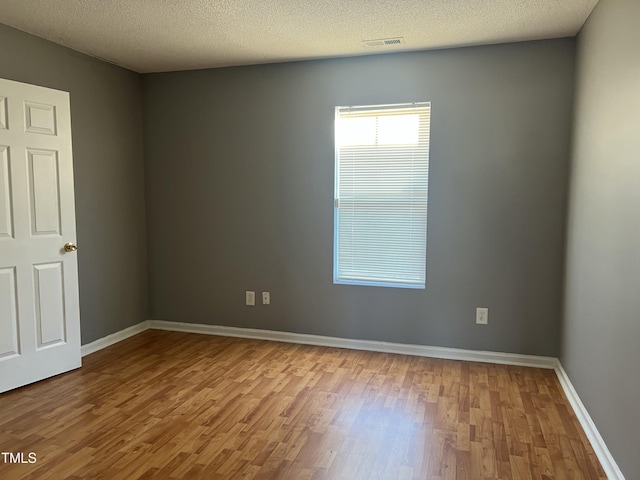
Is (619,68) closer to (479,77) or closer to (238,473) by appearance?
(479,77)

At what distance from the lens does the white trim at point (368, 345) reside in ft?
Answer: 12.1

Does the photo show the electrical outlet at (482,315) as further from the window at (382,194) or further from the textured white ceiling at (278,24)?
the textured white ceiling at (278,24)

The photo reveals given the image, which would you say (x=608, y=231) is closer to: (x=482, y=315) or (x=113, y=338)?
(x=482, y=315)

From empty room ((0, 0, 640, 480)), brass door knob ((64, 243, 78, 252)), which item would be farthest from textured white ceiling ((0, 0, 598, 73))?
brass door knob ((64, 243, 78, 252))

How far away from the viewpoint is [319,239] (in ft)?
13.5

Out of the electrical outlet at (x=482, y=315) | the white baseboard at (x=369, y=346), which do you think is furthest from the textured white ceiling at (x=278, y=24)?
the white baseboard at (x=369, y=346)

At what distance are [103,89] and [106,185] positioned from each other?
2.67 ft

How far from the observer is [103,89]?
159 inches

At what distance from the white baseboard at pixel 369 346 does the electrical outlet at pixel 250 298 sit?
245mm

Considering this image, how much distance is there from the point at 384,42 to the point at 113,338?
3368 millimetres

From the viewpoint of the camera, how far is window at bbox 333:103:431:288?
3.83 m

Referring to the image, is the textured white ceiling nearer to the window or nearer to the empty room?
the empty room

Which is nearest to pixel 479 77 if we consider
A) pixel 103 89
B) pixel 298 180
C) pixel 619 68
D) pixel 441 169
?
pixel 441 169

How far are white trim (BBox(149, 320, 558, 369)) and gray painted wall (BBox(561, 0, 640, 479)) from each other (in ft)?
1.59
